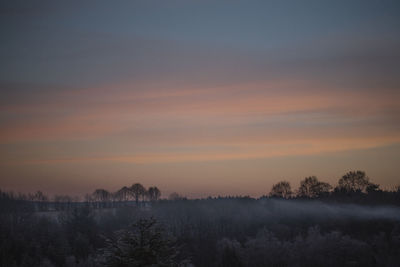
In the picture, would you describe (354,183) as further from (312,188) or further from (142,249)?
(142,249)

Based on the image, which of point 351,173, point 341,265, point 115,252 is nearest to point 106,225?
point 341,265

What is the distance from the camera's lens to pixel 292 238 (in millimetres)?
141500

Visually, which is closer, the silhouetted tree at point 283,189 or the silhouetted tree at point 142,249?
the silhouetted tree at point 142,249

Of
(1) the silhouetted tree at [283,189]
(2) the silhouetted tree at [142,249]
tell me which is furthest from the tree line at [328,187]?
(2) the silhouetted tree at [142,249]

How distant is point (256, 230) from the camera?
158 meters

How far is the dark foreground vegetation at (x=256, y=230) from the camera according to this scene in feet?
351

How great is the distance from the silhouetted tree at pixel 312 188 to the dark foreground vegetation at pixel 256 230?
393 mm

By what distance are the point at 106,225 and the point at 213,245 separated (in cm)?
3951

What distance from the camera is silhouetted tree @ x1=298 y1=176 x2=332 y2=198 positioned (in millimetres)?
188000

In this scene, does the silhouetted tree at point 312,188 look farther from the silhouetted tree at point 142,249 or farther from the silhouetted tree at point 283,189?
the silhouetted tree at point 142,249

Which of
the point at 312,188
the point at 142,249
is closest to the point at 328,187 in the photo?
the point at 312,188

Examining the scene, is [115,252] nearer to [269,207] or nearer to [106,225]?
[106,225]

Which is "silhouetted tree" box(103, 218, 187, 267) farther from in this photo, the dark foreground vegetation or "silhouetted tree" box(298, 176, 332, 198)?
"silhouetted tree" box(298, 176, 332, 198)

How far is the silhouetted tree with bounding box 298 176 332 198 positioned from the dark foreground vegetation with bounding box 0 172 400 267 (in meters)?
0.39
